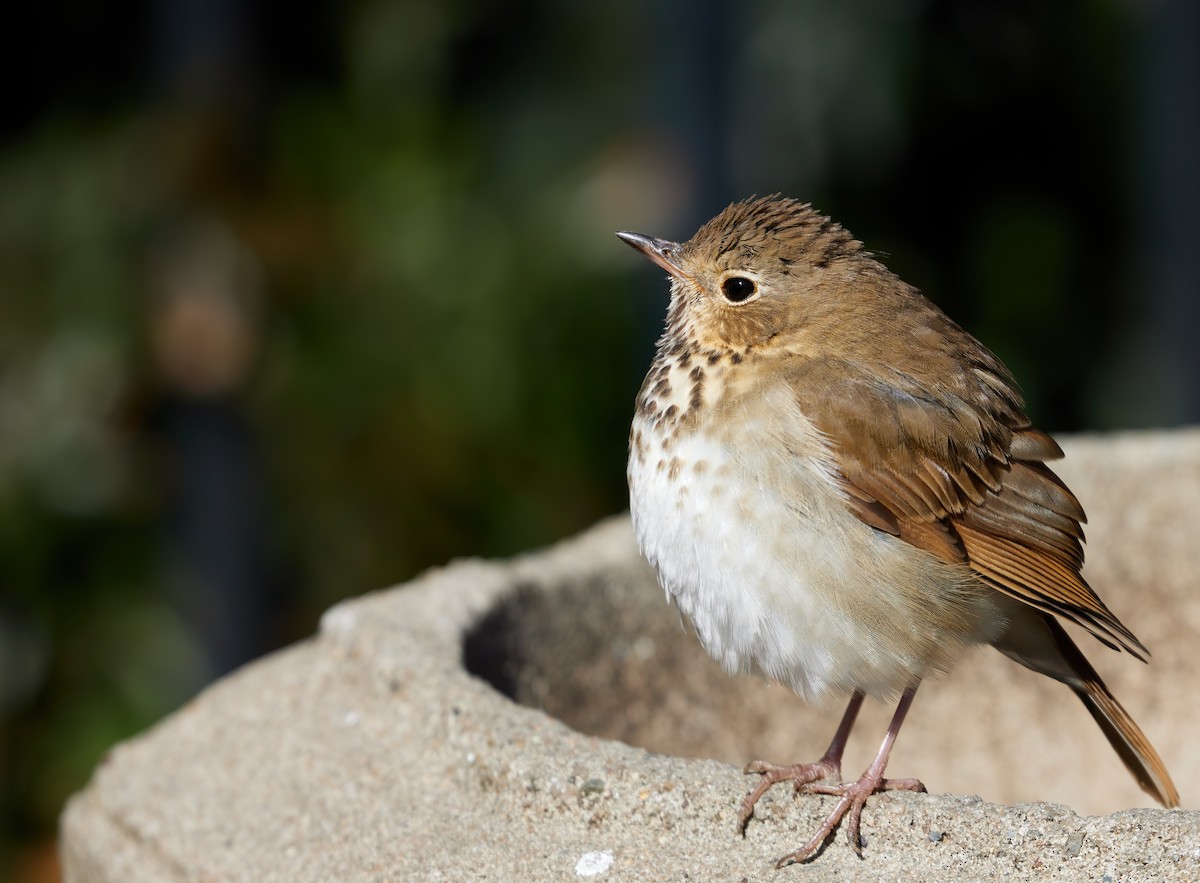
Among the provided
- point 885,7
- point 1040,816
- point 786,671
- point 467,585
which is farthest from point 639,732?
point 885,7

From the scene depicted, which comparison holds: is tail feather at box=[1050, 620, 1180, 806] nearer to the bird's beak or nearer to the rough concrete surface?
the rough concrete surface

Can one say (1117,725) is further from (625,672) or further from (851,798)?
(625,672)

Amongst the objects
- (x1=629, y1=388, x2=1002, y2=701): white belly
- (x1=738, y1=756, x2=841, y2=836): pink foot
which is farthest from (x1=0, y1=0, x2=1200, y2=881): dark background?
(x1=738, y1=756, x2=841, y2=836): pink foot

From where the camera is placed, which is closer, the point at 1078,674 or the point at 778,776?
the point at 778,776

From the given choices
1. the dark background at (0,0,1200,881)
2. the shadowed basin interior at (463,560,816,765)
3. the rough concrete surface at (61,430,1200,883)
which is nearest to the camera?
the rough concrete surface at (61,430,1200,883)

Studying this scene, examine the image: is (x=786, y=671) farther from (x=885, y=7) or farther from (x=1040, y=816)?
(x=885, y=7)

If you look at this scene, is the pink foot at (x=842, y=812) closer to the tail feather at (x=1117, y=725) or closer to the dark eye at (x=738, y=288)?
the tail feather at (x=1117, y=725)

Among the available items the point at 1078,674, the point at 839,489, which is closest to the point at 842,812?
the point at 839,489
